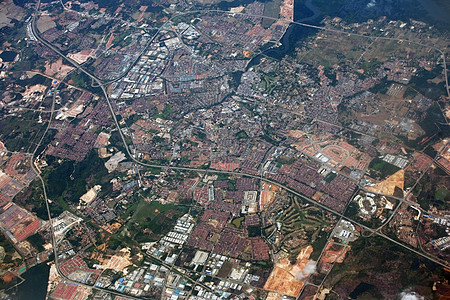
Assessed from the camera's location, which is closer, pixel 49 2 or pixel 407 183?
pixel 407 183

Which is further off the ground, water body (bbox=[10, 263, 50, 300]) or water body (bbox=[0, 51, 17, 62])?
water body (bbox=[0, 51, 17, 62])

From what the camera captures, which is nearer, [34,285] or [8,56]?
[34,285]

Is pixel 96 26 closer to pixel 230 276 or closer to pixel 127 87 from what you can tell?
pixel 127 87

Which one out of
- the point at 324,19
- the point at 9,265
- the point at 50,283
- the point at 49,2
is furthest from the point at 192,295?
the point at 49,2

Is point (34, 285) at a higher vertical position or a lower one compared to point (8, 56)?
lower

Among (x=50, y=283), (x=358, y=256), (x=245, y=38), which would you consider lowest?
(x=50, y=283)

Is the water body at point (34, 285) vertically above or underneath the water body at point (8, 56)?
underneath

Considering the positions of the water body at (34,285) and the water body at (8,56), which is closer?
the water body at (34,285)

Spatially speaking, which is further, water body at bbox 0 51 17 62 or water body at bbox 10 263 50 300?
water body at bbox 0 51 17 62
